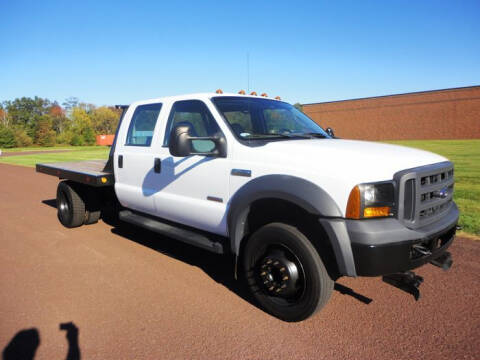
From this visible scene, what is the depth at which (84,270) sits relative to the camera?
451 cm

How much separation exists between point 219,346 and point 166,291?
1.16m

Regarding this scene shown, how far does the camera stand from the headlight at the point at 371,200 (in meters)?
2.81

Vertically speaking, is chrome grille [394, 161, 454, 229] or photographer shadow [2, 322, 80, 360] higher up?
chrome grille [394, 161, 454, 229]

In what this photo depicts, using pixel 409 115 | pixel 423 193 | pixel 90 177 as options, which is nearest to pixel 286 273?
pixel 423 193

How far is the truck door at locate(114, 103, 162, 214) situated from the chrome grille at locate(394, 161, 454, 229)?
2821mm

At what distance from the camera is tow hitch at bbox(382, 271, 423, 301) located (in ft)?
9.87

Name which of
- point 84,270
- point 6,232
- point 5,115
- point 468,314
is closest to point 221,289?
point 84,270

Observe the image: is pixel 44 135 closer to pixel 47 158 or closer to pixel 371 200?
pixel 47 158

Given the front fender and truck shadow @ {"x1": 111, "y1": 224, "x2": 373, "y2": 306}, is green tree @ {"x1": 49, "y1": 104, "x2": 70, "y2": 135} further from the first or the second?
the front fender

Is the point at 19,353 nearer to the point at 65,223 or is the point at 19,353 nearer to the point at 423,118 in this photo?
the point at 65,223

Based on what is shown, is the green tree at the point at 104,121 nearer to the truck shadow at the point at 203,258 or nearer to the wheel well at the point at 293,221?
the truck shadow at the point at 203,258

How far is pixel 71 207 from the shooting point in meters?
6.32

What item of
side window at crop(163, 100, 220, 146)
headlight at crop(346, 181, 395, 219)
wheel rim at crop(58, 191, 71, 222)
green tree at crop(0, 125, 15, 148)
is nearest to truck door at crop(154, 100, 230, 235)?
side window at crop(163, 100, 220, 146)

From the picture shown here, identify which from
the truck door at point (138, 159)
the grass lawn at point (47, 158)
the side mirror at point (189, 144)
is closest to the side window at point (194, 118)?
the side mirror at point (189, 144)
